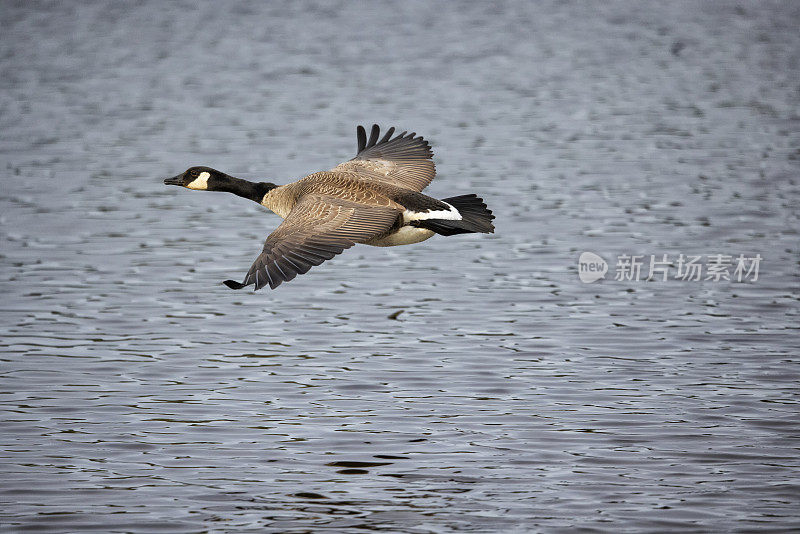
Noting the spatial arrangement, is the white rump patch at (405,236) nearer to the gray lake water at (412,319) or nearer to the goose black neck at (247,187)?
the gray lake water at (412,319)

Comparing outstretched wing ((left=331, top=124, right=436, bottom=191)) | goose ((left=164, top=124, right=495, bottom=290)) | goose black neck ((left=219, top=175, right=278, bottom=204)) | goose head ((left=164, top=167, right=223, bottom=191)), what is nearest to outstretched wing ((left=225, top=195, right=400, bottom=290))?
goose ((left=164, top=124, right=495, bottom=290))

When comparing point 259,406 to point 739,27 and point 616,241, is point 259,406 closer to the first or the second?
point 616,241

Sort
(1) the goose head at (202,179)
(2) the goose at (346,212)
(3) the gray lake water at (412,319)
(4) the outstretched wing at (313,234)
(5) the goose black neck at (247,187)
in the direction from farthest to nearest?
(1) the goose head at (202,179) < (5) the goose black neck at (247,187) < (2) the goose at (346,212) < (4) the outstretched wing at (313,234) < (3) the gray lake water at (412,319)

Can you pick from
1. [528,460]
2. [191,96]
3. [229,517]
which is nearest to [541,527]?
[528,460]

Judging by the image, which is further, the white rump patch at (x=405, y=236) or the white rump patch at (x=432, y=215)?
the white rump patch at (x=405, y=236)

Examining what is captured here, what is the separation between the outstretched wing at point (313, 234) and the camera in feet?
27.4

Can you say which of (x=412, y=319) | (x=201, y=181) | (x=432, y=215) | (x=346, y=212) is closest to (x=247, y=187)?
(x=201, y=181)

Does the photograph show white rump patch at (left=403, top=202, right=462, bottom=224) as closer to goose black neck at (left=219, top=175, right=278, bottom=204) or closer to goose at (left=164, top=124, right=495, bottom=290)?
goose at (left=164, top=124, right=495, bottom=290)

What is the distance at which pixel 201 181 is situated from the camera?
11.3m

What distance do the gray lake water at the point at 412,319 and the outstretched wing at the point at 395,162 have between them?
5.13ft

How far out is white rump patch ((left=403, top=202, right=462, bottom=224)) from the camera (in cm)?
951

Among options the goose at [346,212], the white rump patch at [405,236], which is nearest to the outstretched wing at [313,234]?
the goose at [346,212]

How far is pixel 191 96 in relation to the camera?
2567 centimetres

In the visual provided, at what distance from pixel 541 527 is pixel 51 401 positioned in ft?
14.4
